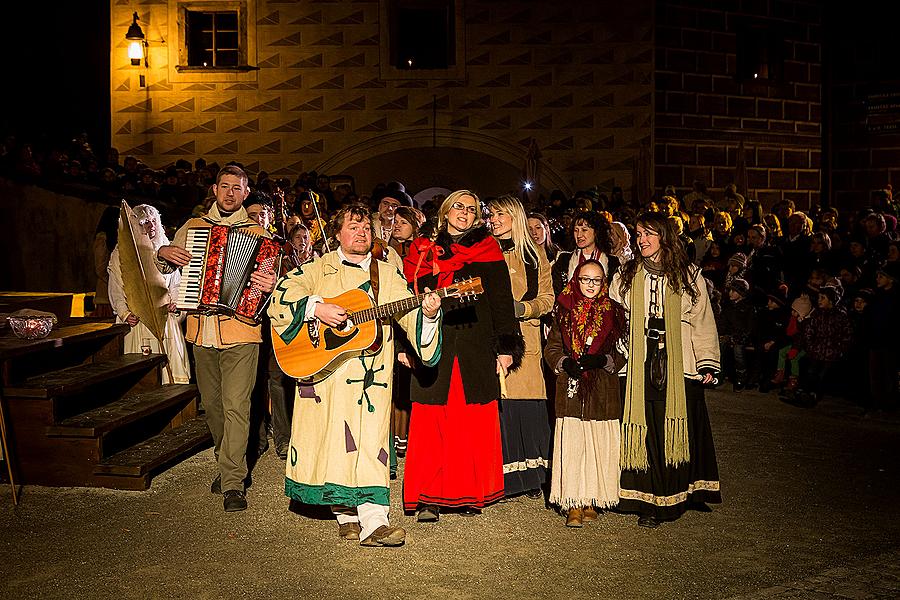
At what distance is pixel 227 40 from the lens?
20.4 metres

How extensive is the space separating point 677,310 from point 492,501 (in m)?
1.63

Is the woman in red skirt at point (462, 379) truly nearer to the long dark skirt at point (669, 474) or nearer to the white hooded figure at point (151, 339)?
the long dark skirt at point (669, 474)

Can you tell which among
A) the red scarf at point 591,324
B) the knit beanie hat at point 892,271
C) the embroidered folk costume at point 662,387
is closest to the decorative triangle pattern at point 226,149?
the knit beanie hat at point 892,271

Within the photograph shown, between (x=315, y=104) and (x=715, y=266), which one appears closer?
(x=715, y=266)

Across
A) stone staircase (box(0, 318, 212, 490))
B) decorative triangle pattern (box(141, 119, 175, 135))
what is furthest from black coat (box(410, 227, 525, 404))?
decorative triangle pattern (box(141, 119, 175, 135))

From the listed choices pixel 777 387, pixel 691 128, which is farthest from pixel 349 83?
pixel 777 387

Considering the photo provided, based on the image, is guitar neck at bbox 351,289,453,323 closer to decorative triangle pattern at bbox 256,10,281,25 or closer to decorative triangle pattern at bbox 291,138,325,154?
decorative triangle pattern at bbox 291,138,325,154

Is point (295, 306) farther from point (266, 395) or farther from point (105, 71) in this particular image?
point (105, 71)

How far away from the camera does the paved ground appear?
505 cm

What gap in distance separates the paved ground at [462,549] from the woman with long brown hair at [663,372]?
0.81ft

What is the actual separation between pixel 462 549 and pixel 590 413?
1.17 m

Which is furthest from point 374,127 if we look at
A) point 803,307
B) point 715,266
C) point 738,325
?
point 803,307

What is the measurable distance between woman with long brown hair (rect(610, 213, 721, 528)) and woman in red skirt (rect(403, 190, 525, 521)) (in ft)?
2.54

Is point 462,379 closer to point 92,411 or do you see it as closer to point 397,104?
point 92,411
